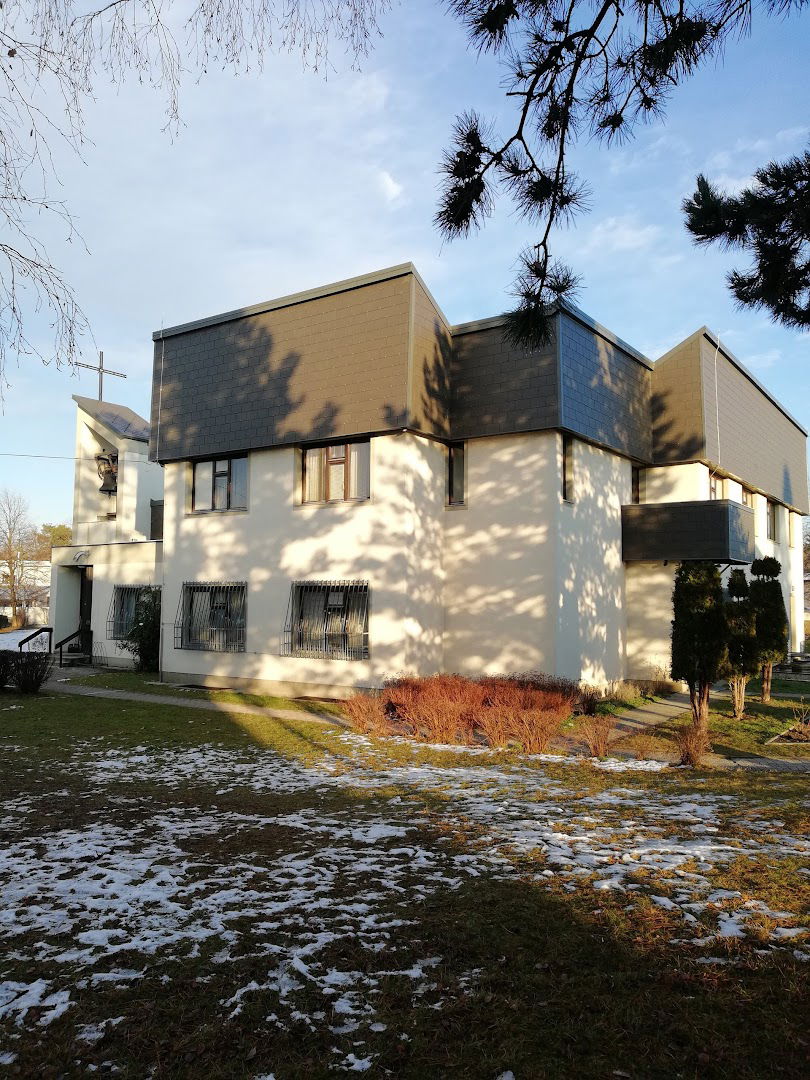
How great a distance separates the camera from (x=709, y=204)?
7652 millimetres

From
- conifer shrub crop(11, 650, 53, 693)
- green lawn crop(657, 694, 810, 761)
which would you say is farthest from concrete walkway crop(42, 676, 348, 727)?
green lawn crop(657, 694, 810, 761)

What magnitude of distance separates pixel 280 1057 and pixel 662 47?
6896mm

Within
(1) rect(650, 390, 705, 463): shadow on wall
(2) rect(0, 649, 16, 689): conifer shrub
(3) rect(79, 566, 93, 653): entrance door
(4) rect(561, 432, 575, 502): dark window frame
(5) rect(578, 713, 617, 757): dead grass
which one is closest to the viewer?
(5) rect(578, 713, 617, 757): dead grass

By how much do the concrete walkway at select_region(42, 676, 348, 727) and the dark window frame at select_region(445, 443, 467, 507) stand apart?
5.79m

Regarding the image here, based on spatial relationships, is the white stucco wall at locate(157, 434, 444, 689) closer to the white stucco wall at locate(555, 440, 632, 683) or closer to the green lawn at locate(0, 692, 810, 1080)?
the white stucco wall at locate(555, 440, 632, 683)

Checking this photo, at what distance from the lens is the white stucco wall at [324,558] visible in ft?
52.0

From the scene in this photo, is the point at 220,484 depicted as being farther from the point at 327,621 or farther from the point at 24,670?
the point at 24,670

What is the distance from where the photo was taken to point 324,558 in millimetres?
16828

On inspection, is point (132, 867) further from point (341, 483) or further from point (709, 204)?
point (341, 483)

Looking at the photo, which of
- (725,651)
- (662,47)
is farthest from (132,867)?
(725,651)

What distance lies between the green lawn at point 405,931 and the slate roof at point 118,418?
19.5 metres

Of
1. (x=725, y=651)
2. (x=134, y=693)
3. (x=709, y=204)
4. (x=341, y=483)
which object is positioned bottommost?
(x=134, y=693)

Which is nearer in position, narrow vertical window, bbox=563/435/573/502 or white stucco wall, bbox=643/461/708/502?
narrow vertical window, bbox=563/435/573/502

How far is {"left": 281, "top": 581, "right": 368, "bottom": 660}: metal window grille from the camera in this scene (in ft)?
53.2
